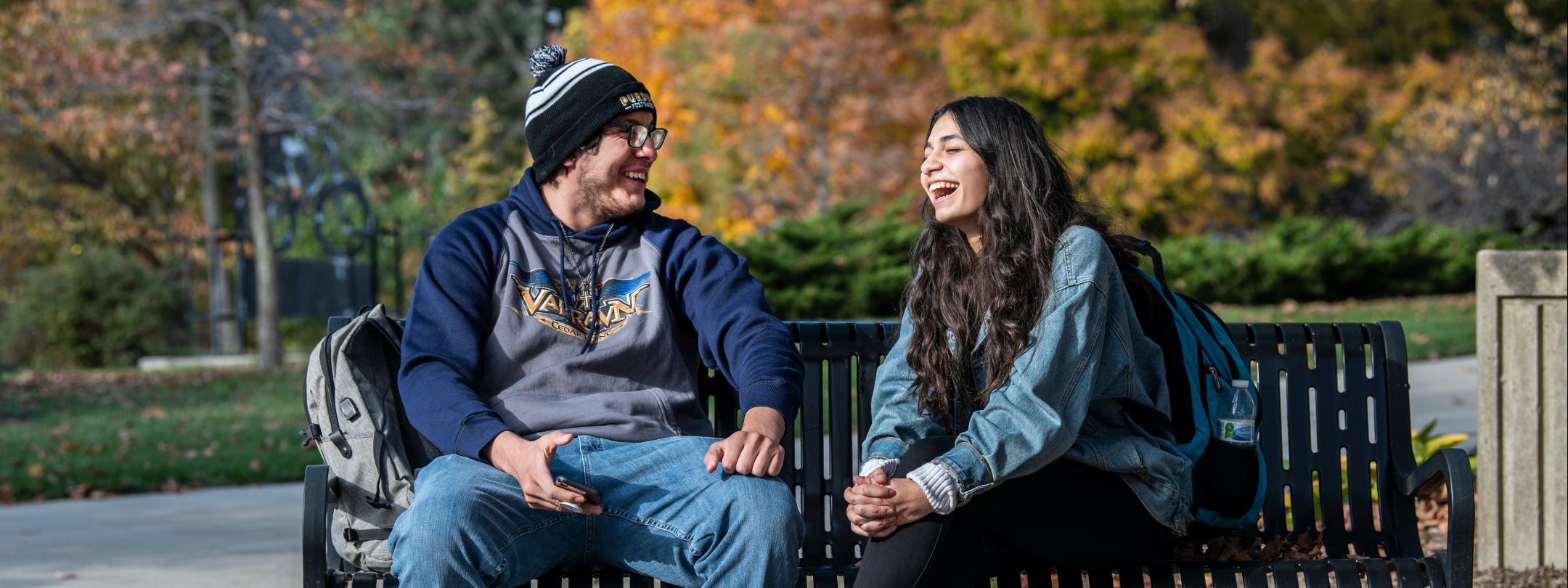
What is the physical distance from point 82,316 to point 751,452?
18.4 m

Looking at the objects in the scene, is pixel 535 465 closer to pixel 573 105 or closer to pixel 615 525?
pixel 615 525

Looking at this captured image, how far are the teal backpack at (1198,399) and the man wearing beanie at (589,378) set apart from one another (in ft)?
2.59

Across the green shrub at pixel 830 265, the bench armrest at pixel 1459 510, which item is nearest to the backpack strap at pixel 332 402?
the bench armrest at pixel 1459 510

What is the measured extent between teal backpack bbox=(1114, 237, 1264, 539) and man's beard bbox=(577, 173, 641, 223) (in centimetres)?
114

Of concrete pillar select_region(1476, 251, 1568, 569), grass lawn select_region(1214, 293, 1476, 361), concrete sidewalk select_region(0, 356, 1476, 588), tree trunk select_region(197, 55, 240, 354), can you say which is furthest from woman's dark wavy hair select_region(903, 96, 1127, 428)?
tree trunk select_region(197, 55, 240, 354)

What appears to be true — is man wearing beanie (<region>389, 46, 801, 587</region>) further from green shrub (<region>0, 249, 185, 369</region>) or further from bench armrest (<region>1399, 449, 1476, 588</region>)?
green shrub (<region>0, 249, 185, 369</region>)

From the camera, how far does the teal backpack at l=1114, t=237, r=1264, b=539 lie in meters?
3.08

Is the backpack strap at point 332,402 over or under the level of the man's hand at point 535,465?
over

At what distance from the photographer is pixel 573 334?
10.5ft

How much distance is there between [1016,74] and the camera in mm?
21125

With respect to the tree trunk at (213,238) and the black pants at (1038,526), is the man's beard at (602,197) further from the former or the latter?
the tree trunk at (213,238)

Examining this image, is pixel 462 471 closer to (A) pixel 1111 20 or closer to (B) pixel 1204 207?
(A) pixel 1111 20

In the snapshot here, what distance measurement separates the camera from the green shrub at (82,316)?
1872cm

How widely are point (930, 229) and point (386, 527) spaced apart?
138 cm
